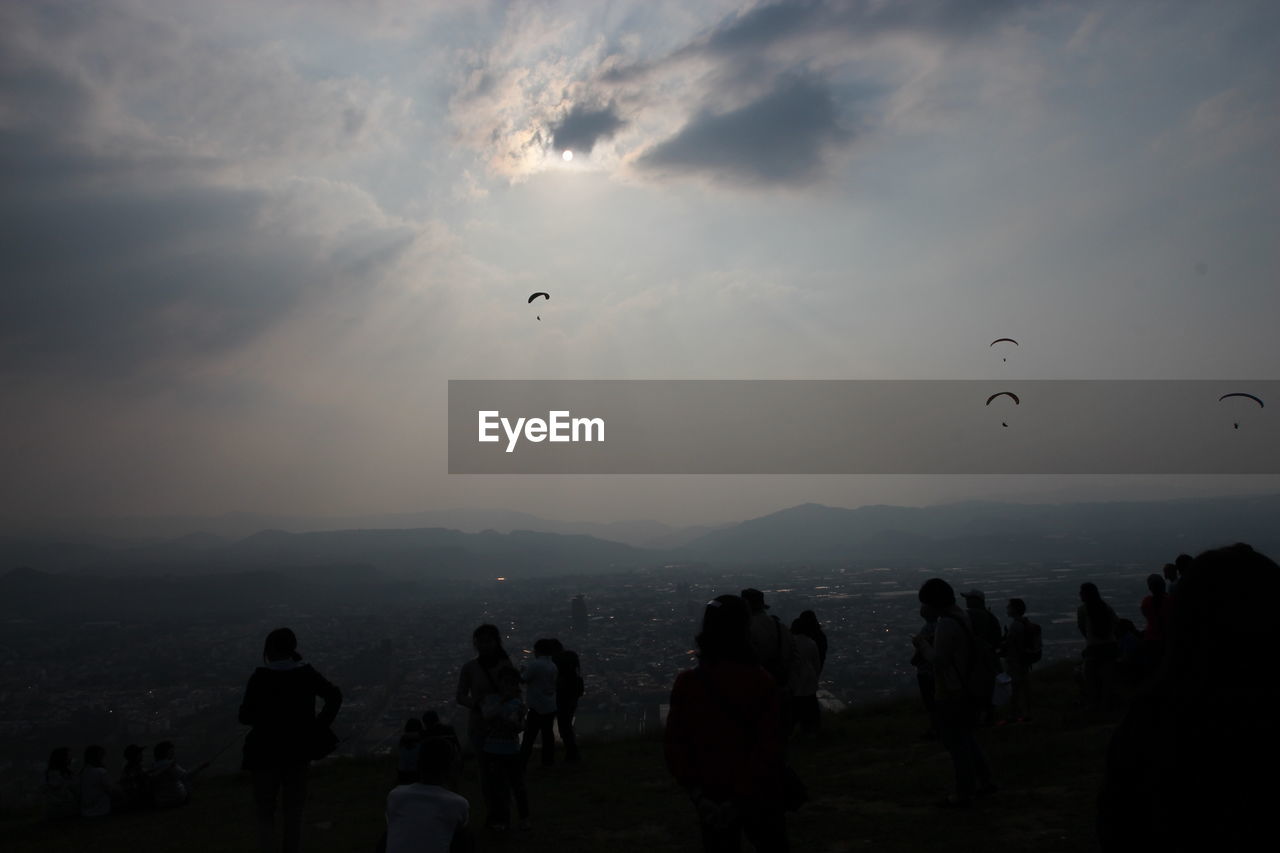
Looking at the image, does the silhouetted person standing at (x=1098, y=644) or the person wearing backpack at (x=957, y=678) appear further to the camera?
the silhouetted person standing at (x=1098, y=644)

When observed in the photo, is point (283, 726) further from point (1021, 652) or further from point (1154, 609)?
point (1154, 609)

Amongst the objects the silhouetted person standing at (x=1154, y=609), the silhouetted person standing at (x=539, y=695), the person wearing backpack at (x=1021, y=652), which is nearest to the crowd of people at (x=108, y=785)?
the silhouetted person standing at (x=539, y=695)

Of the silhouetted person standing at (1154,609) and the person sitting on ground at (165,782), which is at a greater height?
the silhouetted person standing at (1154,609)

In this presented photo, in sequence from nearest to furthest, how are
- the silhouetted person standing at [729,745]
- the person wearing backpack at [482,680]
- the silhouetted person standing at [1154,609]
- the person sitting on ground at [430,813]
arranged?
the silhouetted person standing at [729,745] → the person sitting on ground at [430,813] → the person wearing backpack at [482,680] → the silhouetted person standing at [1154,609]

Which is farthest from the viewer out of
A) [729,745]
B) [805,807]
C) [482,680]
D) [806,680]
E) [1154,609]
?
[806,680]

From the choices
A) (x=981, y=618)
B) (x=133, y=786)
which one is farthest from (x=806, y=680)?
(x=133, y=786)

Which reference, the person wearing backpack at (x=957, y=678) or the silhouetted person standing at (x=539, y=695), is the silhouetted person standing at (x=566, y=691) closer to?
the silhouetted person standing at (x=539, y=695)
